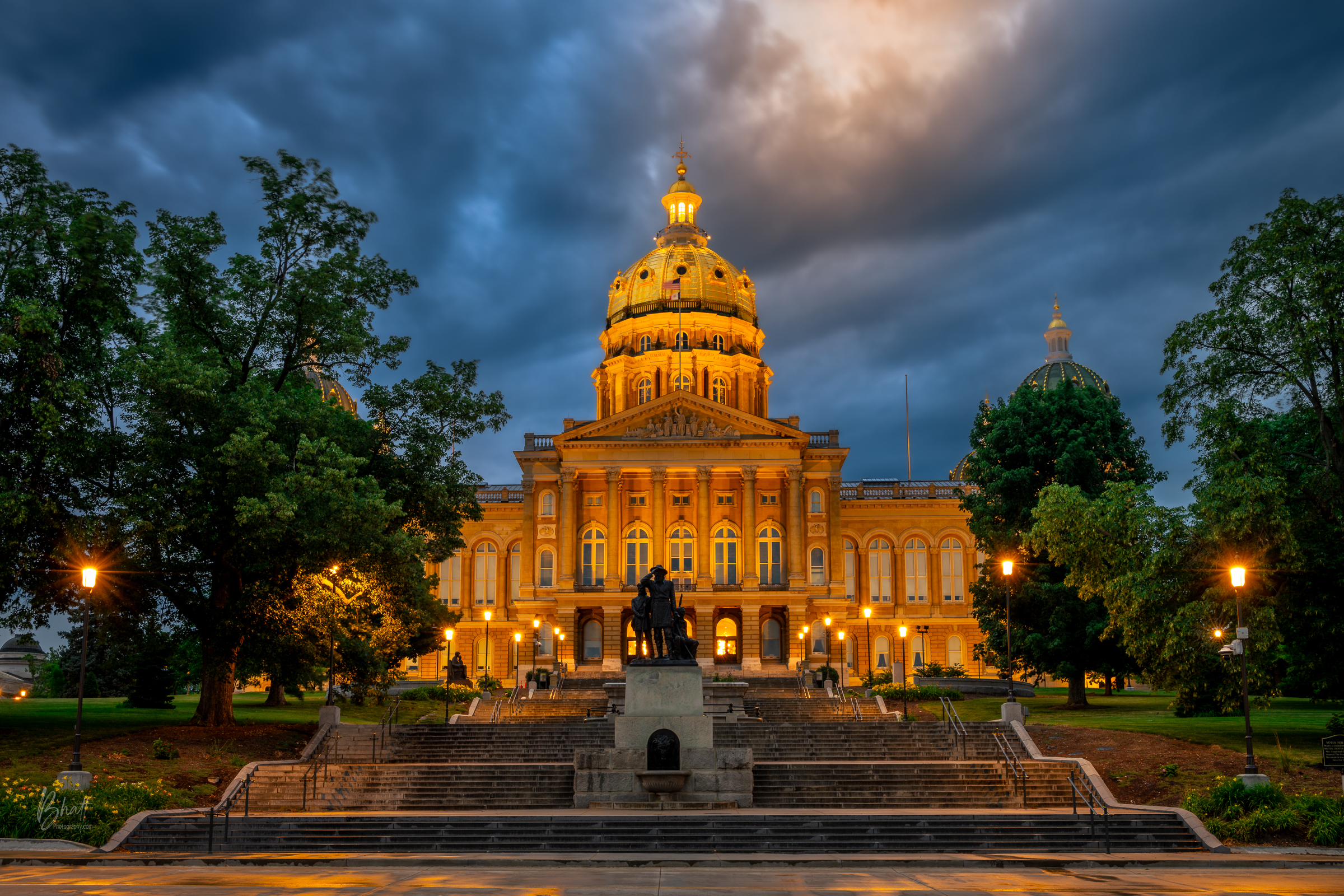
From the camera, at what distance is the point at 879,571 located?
253 feet

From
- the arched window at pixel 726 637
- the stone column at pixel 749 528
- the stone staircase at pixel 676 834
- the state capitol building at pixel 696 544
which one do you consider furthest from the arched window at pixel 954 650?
the stone staircase at pixel 676 834

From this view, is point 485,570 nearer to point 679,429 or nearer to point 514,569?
point 514,569

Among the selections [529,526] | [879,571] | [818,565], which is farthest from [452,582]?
[879,571]

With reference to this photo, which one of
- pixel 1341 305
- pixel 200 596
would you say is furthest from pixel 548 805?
pixel 1341 305

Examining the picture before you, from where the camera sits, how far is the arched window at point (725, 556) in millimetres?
64875

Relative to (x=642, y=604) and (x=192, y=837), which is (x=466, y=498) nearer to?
(x=642, y=604)

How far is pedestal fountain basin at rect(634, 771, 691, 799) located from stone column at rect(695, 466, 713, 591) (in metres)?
38.1

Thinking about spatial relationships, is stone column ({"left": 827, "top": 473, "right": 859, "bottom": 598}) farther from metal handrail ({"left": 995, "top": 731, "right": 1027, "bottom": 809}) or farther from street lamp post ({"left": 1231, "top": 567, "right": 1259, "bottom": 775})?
street lamp post ({"left": 1231, "top": 567, "right": 1259, "bottom": 775})

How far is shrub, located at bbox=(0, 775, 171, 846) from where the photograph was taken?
2098 centimetres

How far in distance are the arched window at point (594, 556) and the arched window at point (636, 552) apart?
52.9 inches

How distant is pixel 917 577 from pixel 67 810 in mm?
62096

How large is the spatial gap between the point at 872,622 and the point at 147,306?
180 ft

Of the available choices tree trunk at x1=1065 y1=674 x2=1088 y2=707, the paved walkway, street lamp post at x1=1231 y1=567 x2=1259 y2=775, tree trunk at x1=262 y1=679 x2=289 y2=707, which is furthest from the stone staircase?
tree trunk at x1=262 y1=679 x2=289 y2=707

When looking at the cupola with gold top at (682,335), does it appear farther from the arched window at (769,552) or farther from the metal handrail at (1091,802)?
the metal handrail at (1091,802)
